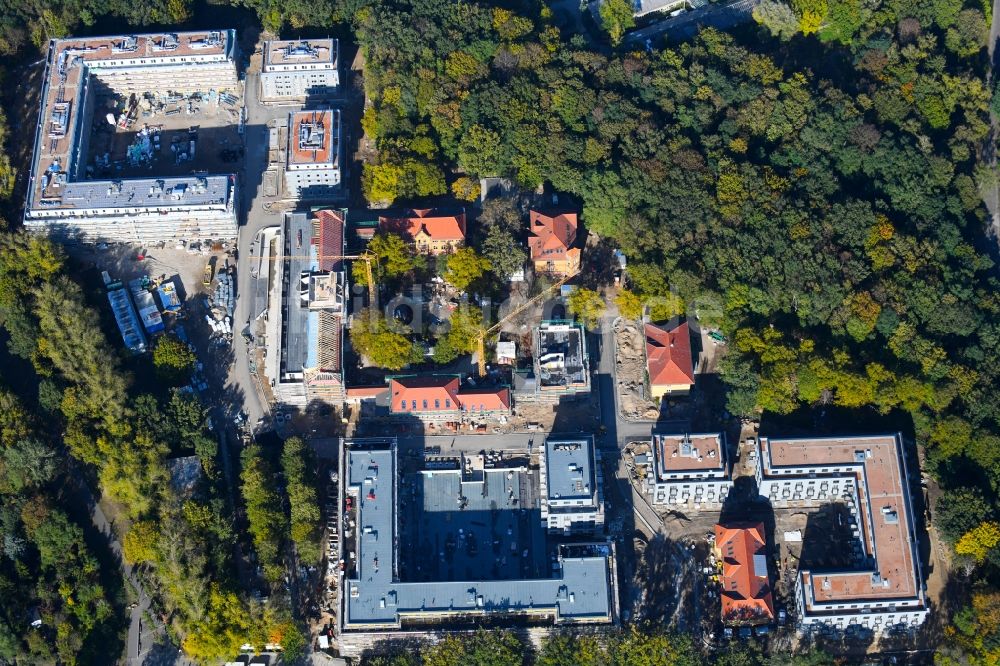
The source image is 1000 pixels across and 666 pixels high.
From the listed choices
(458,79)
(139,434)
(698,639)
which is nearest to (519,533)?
(698,639)

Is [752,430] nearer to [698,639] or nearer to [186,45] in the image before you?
[698,639]

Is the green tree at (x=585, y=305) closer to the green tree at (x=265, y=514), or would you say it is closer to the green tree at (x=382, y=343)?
the green tree at (x=382, y=343)

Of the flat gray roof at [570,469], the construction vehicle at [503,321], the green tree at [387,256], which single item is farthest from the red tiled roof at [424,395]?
the green tree at [387,256]

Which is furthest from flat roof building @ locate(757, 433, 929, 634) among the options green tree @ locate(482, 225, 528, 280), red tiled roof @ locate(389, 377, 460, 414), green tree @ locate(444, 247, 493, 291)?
green tree @ locate(444, 247, 493, 291)

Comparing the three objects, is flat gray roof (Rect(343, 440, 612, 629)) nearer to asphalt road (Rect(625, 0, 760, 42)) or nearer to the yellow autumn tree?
the yellow autumn tree

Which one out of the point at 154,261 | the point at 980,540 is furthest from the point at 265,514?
the point at 980,540

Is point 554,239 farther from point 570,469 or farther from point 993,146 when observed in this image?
point 993,146
